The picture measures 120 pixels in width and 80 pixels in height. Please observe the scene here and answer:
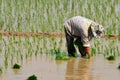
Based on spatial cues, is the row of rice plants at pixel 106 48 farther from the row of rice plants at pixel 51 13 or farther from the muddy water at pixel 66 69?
the row of rice plants at pixel 51 13

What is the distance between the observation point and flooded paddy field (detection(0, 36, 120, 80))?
263 inches

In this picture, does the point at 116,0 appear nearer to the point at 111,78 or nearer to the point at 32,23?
the point at 32,23

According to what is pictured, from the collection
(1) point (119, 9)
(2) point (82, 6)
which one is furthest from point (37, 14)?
(1) point (119, 9)

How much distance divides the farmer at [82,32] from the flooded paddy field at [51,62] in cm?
27

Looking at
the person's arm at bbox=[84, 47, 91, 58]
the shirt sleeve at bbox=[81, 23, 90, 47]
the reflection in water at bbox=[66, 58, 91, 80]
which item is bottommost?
the reflection in water at bbox=[66, 58, 91, 80]

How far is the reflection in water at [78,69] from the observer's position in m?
6.55

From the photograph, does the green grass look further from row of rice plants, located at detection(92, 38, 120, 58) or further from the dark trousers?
the dark trousers

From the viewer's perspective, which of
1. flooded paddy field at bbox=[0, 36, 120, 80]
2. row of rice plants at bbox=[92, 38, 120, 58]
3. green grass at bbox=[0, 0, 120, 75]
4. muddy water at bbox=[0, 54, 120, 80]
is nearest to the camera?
muddy water at bbox=[0, 54, 120, 80]

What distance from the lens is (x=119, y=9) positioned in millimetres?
13500

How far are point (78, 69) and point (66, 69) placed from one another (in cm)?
18

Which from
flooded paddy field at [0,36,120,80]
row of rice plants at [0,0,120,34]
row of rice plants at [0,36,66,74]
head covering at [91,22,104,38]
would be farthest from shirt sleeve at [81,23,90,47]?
row of rice plants at [0,0,120,34]

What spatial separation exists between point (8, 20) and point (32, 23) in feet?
1.98

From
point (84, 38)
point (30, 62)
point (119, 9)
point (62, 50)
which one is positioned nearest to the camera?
point (30, 62)

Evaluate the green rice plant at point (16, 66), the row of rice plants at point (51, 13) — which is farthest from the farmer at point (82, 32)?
the row of rice plants at point (51, 13)
